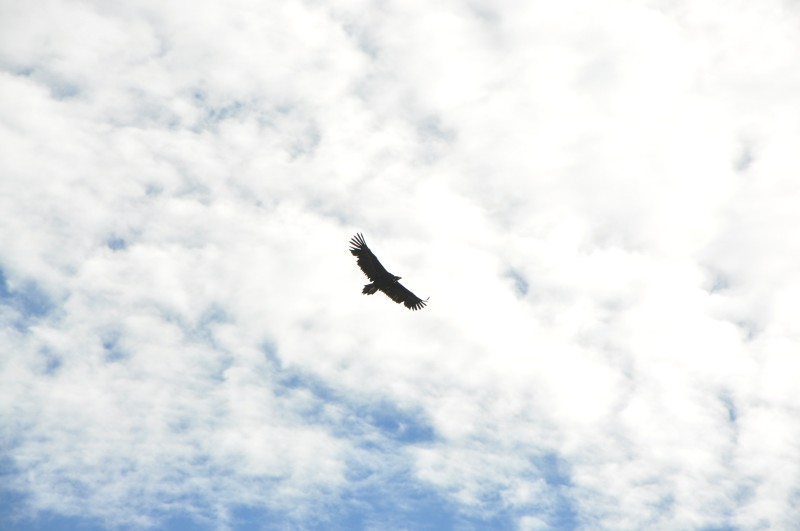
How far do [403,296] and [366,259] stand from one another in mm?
3017

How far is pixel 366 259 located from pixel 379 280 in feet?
4.28

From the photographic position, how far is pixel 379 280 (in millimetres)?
34312

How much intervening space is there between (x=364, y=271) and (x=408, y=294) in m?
2.62

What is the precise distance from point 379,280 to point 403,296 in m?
1.76

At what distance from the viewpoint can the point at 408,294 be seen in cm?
3534

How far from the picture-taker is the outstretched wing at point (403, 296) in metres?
34.9

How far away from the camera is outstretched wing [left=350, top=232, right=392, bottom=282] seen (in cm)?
3344

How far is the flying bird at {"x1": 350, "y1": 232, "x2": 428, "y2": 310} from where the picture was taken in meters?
33.5

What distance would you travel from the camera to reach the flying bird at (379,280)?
1318 inches

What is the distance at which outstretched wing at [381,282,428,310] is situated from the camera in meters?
34.9

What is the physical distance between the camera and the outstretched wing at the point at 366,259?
33438 mm

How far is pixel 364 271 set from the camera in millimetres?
34000

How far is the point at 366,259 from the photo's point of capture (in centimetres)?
3359
